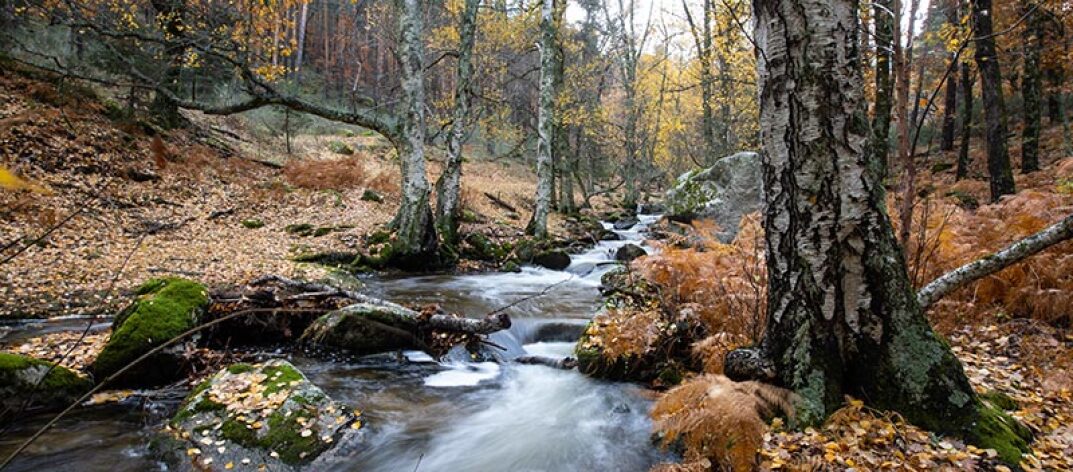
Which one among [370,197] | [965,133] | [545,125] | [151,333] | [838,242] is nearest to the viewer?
[838,242]

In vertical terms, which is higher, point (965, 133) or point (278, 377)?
point (965, 133)

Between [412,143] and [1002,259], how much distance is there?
9748mm

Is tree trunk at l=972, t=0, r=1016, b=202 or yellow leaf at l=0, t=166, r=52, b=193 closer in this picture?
yellow leaf at l=0, t=166, r=52, b=193

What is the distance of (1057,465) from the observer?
289cm

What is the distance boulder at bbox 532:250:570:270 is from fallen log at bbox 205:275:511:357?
18.9 ft

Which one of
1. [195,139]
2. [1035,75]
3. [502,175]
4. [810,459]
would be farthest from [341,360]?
[502,175]

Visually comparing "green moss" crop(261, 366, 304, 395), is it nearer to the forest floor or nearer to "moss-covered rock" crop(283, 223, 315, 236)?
the forest floor

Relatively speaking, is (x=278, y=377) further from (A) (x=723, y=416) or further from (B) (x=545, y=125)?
(B) (x=545, y=125)

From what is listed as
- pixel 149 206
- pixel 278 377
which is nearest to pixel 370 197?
pixel 149 206

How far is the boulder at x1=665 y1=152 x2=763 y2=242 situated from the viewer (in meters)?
14.9

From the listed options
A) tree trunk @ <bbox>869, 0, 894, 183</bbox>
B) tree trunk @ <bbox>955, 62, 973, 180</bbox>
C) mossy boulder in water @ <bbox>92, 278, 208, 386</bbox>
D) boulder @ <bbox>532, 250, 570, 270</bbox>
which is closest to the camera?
mossy boulder in water @ <bbox>92, 278, 208, 386</bbox>

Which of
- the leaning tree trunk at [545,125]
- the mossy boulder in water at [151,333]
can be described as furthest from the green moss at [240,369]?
the leaning tree trunk at [545,125]

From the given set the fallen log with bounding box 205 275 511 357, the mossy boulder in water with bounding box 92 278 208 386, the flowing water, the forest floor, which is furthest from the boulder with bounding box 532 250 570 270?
the mossy boulder in water with bounding box 92 278 208 386

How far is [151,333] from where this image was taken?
5312 mm
